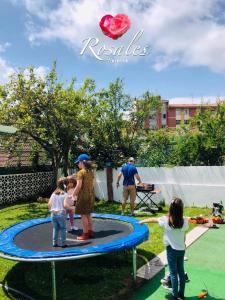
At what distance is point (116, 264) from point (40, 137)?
25.8 feet

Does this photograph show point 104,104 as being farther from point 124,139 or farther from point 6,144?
point 6,144

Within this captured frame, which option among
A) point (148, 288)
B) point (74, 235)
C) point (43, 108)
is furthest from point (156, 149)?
point (148, 288)

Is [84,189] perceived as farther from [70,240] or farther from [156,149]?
[156,149]

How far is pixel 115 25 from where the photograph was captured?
11.6 m

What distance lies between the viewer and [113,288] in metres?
4.91

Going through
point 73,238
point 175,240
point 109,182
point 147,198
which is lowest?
point 73,238

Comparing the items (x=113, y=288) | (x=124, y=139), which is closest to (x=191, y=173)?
(x=124, y=139)

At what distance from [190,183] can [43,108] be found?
5.65 metres

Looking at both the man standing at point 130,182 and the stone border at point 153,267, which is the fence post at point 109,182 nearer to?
the man standing at point 130,182

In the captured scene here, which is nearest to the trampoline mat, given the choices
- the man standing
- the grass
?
the grass

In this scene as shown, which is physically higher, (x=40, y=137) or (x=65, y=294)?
(x=40, y=137)

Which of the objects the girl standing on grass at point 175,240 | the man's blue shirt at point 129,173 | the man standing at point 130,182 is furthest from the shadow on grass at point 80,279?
the man's blue shirt at point 129,173

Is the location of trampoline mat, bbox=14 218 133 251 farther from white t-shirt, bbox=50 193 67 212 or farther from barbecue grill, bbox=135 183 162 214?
barbecue grill, bbox=135 183 162 214

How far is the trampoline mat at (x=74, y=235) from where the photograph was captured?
5582 millimetres
